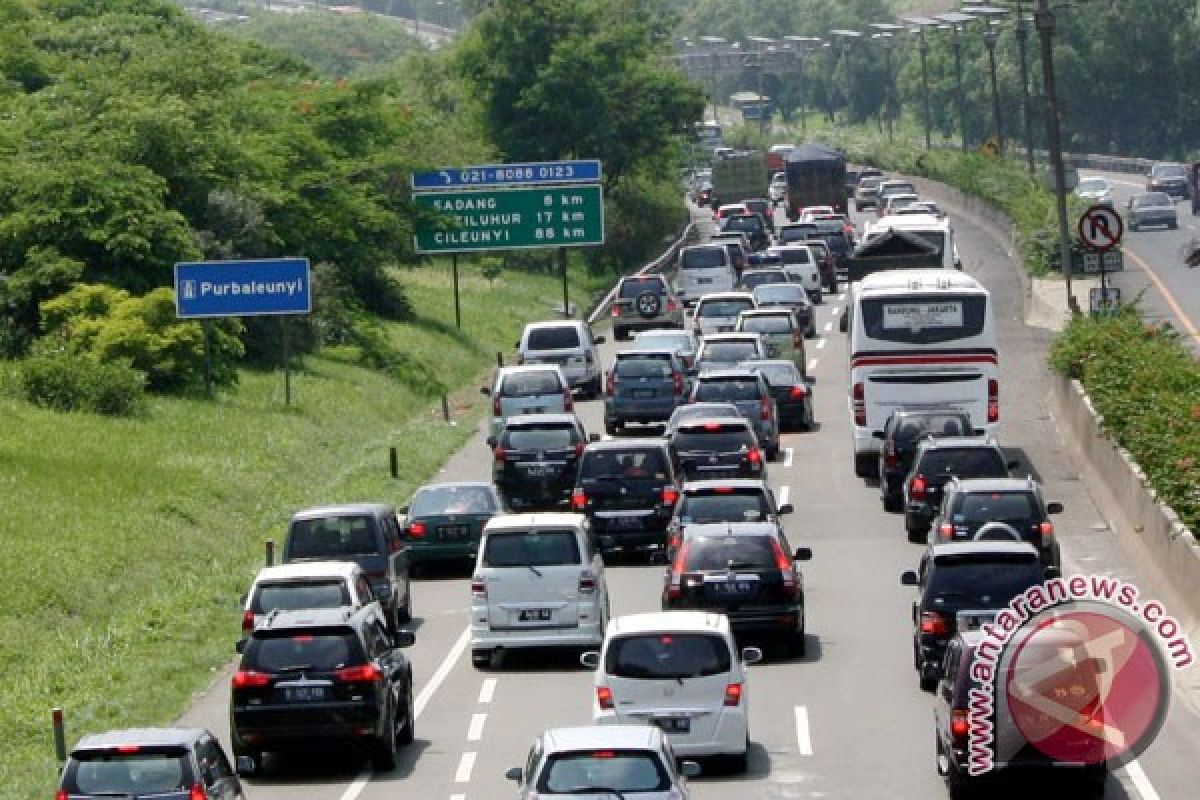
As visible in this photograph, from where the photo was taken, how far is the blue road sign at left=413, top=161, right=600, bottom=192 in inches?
2731

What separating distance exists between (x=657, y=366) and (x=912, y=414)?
1053 cm

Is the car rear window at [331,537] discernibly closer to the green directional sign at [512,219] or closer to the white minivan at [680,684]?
the white minivan at [680,684]

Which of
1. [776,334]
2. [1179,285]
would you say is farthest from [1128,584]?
[1179,285]

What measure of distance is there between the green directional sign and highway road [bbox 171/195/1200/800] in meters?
25.9

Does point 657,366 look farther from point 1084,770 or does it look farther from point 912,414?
point 1084,770

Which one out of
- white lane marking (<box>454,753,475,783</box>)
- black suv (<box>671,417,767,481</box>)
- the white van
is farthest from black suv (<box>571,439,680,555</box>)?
the white van

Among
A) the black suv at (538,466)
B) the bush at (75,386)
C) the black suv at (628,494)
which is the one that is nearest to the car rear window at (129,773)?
the black suv at (628,494)

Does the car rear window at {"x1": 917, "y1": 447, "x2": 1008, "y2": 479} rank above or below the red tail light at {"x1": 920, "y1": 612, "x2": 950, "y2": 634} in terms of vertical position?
below

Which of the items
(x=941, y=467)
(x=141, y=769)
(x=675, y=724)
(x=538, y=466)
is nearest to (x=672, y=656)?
(x=675, y=724)

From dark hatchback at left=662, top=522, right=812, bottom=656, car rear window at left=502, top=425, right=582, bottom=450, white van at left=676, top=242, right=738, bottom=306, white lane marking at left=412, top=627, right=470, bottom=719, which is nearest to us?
white lane marking at left=412, top=627, right=470, bottom=719

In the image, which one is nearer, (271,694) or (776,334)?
(271,694)

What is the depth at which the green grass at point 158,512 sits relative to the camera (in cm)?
2959

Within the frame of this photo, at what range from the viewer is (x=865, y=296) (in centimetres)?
4272

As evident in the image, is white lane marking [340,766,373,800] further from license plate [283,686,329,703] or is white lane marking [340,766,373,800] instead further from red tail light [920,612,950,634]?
red tail light [920,612,950,634]
